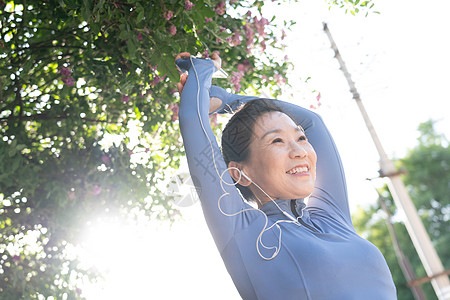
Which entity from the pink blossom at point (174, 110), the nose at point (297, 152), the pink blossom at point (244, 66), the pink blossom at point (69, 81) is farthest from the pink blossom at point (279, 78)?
the nose at point (297, 152)

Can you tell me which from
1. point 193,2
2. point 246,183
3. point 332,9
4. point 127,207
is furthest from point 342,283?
point 127,207

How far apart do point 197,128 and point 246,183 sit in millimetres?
275

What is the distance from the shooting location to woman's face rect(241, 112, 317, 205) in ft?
5.92

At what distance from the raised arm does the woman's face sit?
0.39 ft

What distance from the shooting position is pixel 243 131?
1934 millimetres

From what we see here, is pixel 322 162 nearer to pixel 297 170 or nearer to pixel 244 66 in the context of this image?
pixel 297 170

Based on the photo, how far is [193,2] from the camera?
283 cm

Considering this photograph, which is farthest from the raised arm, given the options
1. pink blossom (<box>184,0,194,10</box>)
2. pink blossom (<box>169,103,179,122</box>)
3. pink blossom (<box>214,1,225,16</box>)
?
pink blossom (<box>169,103,179,122</box>)

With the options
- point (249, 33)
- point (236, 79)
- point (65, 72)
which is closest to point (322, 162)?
point (236, 79)

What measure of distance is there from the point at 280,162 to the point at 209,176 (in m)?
0.26

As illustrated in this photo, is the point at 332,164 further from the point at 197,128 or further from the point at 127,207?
the point at 127,207

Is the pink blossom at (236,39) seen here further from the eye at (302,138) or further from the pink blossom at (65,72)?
the eye at (302,138)

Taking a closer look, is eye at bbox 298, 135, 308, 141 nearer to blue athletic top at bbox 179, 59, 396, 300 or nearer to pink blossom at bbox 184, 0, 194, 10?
blue athletic top at bbox 179, 59, 396, 300

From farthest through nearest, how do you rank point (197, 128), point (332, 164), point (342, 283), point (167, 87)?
point (167, 87)
point (332, 164)
point (197, 128)
point (342, 283)
